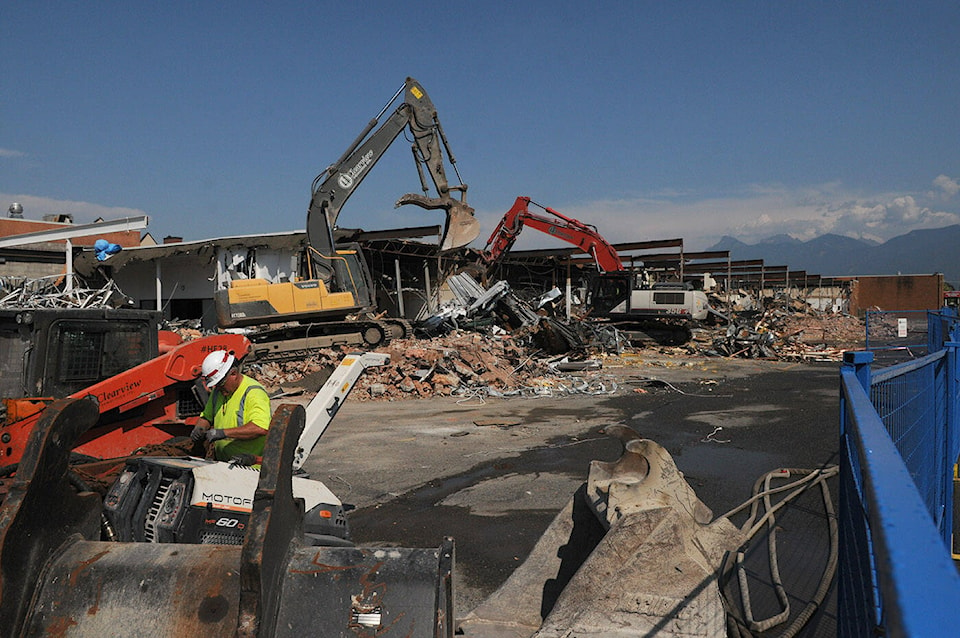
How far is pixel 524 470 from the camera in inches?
329

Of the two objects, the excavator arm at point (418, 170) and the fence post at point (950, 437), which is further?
the excavator arm at point (418, 170)

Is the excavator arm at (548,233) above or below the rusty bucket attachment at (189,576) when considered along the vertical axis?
above

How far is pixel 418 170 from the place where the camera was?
58.7 ft

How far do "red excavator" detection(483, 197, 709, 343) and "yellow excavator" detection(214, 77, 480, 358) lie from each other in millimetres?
4742

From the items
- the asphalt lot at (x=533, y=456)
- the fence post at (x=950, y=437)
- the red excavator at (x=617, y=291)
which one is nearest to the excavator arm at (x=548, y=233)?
the red excavator at (x=617, y=291)

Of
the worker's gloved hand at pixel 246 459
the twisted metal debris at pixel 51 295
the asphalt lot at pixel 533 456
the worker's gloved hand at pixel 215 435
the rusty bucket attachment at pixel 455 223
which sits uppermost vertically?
the rusty bucket attachment at pixel 455 223

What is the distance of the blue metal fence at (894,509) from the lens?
33.8 inches

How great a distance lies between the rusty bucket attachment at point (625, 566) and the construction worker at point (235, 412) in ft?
5.99

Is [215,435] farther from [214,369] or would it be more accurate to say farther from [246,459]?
[214,369]

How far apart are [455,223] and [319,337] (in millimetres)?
4428

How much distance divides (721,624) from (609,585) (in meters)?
0.55

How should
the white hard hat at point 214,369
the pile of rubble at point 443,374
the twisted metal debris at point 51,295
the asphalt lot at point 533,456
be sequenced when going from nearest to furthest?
the white hard hat at point 214,369 < the asphalt lot at point 533,456 < the pile of rubble at point 443,374 < the twisted metal debris at point 51,295

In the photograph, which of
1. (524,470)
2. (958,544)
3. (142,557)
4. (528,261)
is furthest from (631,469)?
(528,261)

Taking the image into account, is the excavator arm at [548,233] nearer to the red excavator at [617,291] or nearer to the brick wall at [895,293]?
the red excavator at [617,291]
